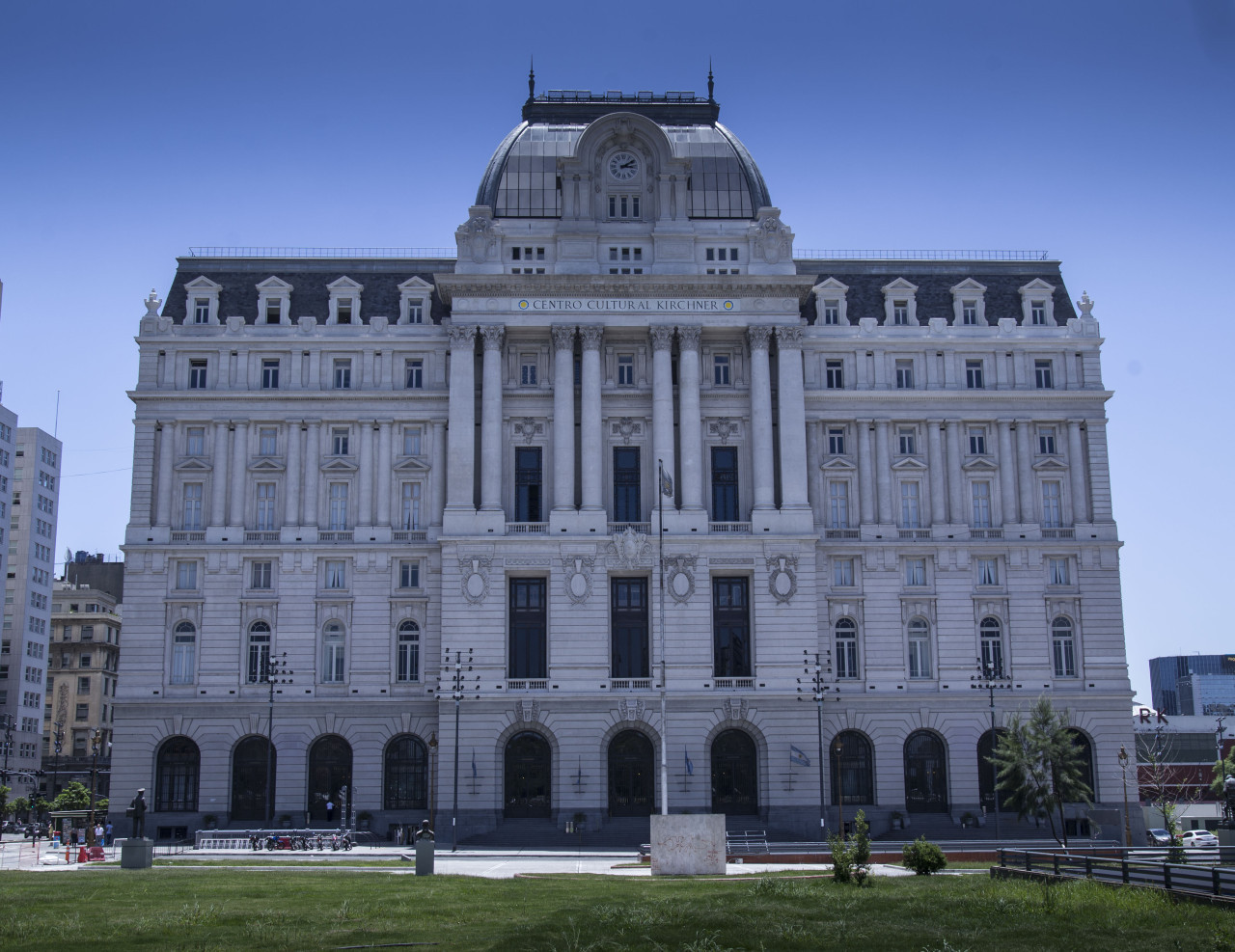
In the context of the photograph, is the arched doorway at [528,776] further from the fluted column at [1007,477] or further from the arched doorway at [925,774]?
the fluted column at [1007,477]

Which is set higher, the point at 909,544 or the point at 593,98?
the point at 593,98

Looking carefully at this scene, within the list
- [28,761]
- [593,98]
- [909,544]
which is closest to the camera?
[909,544]

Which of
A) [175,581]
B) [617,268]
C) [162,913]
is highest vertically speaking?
[617,268]

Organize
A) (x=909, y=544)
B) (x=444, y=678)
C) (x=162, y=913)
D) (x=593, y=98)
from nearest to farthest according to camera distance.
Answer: (x=162, y=913) → (x=444, y=678) → (x=909, y=544) → (x=593, y=98)

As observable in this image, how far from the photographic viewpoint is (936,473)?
8469 centimetres

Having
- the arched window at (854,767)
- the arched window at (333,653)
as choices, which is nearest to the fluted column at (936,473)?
the arched window at (854,767)

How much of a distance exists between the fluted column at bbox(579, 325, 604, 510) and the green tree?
86.1ft

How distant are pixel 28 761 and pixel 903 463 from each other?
312 feet

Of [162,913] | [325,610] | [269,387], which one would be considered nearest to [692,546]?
[325,610]

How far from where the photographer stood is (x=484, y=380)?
8156 centimetres

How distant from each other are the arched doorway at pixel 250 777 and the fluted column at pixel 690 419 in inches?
1114

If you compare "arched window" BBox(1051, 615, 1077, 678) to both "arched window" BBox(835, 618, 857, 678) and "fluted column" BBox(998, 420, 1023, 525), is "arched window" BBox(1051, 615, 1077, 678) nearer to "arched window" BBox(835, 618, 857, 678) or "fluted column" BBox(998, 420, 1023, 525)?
"fluted column" BBox(998, 420, 1023, 525)

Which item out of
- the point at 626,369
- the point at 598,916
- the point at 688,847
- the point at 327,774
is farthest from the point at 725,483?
the point at 598,916

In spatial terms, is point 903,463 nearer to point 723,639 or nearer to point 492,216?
point 723,639
